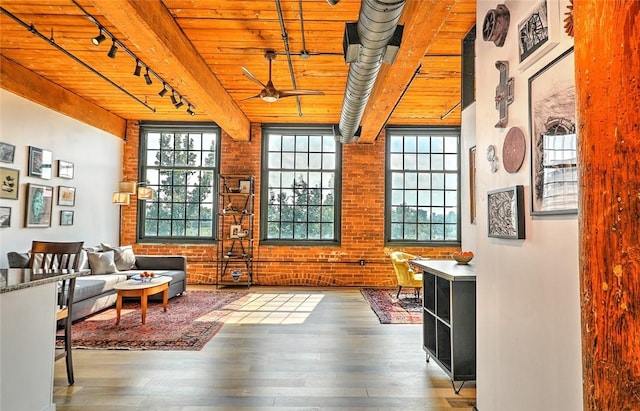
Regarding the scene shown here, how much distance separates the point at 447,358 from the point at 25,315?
277 centimetres

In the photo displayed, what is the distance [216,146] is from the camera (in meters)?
7.66

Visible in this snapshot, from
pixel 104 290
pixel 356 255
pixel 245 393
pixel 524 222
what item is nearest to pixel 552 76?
pixel 524 222

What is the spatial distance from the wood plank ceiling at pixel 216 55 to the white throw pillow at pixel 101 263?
2259 mm

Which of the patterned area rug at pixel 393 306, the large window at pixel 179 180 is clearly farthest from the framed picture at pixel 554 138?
the large window at pixel 179 180

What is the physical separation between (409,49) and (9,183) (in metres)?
5.01

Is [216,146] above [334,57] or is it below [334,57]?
below

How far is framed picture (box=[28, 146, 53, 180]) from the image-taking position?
521cm

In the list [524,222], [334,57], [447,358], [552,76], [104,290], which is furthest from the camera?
[104,290]

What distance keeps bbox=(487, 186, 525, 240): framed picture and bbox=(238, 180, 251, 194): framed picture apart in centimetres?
564

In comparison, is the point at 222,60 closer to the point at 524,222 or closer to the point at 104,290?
the point at 104,290

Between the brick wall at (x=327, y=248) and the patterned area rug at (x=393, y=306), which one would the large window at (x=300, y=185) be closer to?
the brick wall at (x=327, y=248)

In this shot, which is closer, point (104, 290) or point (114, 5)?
point (114, 5)

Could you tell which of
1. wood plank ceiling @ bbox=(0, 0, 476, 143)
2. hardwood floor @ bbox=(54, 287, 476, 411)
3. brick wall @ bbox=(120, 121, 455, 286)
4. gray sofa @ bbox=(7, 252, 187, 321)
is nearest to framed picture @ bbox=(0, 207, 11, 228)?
gray sofa @ bbox=(7, 252, 187, 321)

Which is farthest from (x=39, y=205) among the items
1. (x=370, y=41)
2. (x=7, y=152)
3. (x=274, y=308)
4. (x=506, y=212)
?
(x=506, y=212)
